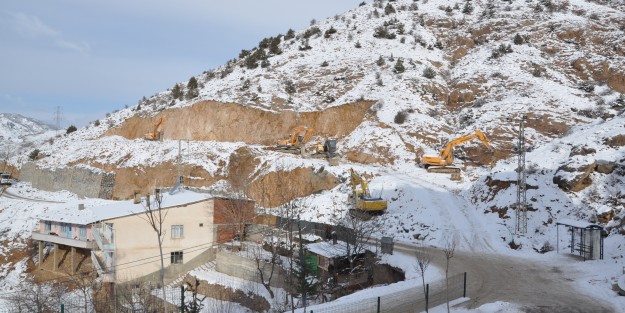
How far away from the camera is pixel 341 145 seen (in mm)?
53250

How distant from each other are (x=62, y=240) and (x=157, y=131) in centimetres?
2419

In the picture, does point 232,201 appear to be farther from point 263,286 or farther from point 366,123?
point 366,123

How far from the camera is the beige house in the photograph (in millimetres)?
32969

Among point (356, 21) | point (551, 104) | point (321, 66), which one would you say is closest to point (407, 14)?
point (356, 21)

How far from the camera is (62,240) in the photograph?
37469mm

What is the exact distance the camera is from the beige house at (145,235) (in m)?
33.0

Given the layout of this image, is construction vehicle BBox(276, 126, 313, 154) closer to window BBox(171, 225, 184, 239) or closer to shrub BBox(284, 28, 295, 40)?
window BBox(171, 225, 184, 239)

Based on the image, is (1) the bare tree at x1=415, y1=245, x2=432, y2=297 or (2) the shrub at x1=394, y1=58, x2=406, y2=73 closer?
(1) the bare tree at x1=415, y1=245, x2=432, y2=297

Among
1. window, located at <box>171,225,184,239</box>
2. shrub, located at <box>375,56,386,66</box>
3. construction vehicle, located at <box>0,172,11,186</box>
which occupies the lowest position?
window, located at <box>171,225,184,239</box>

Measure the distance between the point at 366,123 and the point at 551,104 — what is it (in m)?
21.9

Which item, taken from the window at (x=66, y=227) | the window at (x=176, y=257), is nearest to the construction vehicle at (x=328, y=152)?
the window at (x=176, y=257)

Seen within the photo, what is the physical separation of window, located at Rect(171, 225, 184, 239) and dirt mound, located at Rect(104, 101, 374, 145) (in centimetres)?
2237

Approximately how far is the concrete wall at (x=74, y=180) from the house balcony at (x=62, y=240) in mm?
11052

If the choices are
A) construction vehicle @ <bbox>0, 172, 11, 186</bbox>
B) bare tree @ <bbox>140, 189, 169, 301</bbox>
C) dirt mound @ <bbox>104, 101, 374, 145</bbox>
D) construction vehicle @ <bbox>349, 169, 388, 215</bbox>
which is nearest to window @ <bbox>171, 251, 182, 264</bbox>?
bare tree @ <bbox>140, 189, 169, 301</bbox>
